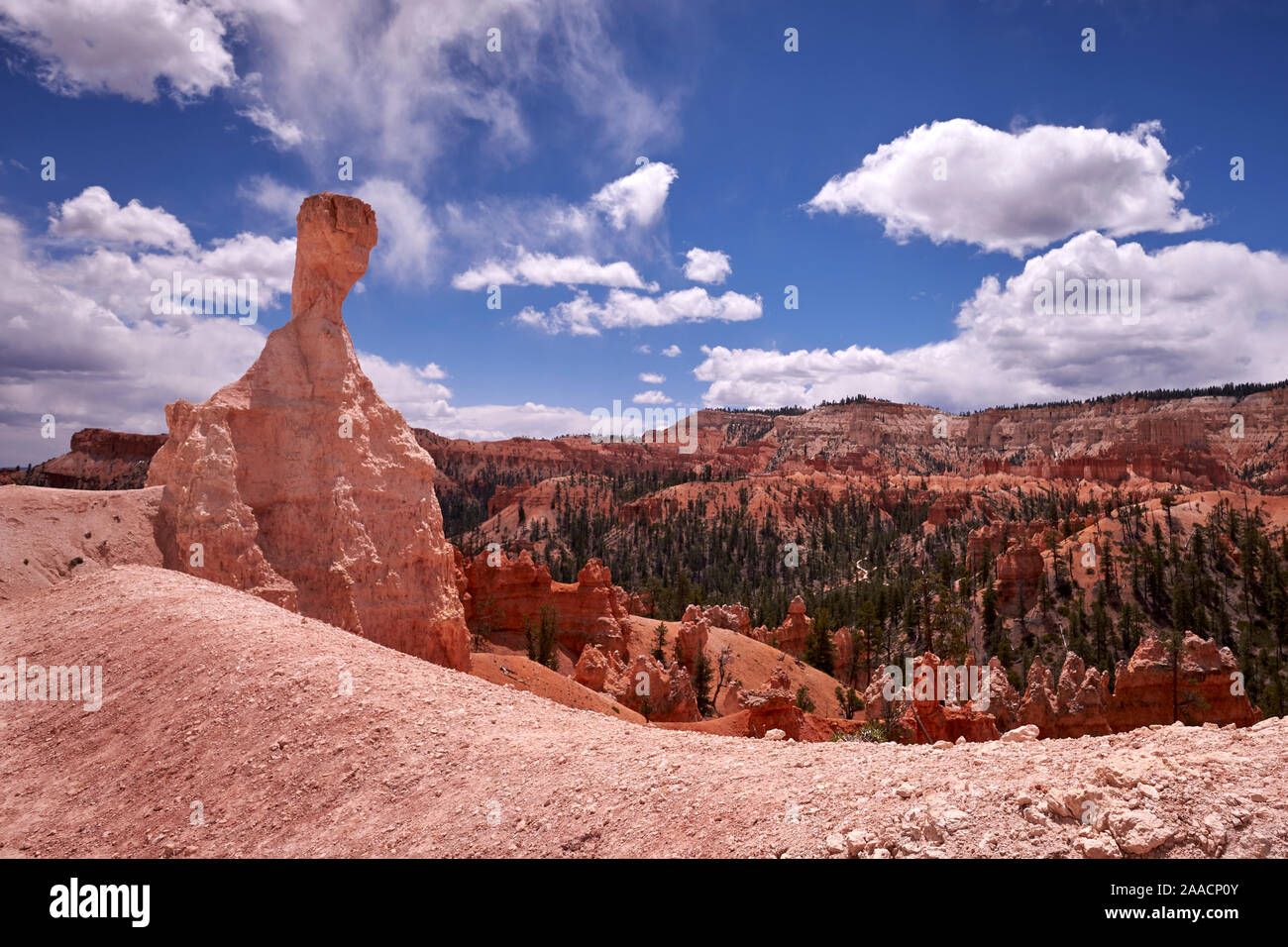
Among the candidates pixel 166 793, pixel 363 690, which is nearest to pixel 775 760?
pixel 363 690

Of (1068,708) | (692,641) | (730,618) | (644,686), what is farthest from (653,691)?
(730,618)

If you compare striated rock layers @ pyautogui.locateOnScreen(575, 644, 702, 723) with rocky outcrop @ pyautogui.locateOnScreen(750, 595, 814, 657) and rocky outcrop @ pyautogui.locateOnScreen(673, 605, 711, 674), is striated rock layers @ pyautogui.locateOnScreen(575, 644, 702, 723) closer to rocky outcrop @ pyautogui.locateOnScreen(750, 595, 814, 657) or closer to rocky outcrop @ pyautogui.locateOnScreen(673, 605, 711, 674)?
rocky outcrop @ pyautogui.locateOnScreen(673, 605, 711, 674)

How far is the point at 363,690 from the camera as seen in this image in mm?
7996

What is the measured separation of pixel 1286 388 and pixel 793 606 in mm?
184138

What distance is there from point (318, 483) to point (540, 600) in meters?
27.8

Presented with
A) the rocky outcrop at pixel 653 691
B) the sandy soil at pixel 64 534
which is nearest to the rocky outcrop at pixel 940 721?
the rocky outcrop at pixel 653 691

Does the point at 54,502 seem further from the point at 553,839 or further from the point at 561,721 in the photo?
the point at 553,839

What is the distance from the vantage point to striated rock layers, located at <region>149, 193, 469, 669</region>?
13.8 meters

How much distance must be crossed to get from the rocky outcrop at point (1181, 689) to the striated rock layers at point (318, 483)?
30.5 metres

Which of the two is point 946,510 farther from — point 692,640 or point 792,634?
point 692,640

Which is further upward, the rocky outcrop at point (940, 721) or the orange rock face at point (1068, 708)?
the rocky outcrop at point (940, 721)

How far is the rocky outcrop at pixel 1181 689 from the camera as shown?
31.5 m

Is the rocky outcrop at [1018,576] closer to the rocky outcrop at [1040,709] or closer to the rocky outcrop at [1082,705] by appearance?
the rocky outcrop at [1082,705]

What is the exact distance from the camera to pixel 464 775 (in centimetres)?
650
